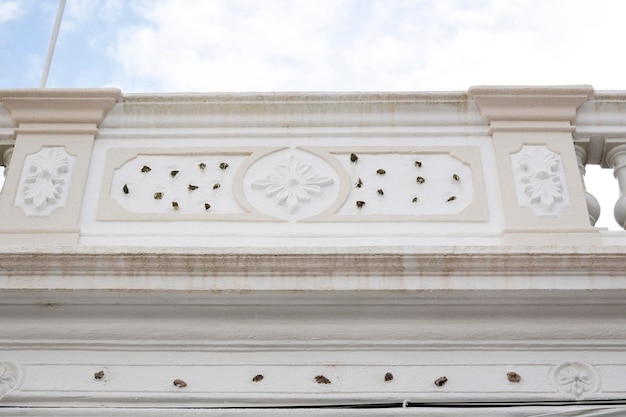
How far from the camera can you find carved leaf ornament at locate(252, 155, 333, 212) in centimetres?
554

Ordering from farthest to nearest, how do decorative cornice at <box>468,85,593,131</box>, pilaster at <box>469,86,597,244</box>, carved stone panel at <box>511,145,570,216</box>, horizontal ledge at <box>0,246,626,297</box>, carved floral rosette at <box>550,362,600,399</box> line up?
decorative cornice at <box>468,85,593,131</box>, carved stone panel at <box>511,145,570,216</box>, pilaster at <box>469,86,597,244</box>, horizontal ledge at <box>0,246,626,297</box>, carved floral rosette at <box>550,362,600,399</box>

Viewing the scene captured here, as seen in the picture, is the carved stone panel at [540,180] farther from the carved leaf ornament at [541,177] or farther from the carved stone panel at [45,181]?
the carved stone panel at [45,181]

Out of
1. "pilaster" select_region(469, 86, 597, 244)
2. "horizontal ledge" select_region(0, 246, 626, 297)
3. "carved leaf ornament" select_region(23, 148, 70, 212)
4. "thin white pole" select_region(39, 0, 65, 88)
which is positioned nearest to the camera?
"horizontal ledge" select_region(0, 246, 626, 297)

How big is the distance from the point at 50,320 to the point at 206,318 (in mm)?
838

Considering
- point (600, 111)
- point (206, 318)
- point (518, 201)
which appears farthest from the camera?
point (600, 111)

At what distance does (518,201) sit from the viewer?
5.42m

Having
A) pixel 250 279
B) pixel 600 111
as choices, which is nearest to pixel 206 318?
pixel 250 279

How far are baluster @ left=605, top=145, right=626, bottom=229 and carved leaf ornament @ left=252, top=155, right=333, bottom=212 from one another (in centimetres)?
169

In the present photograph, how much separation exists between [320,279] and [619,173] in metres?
2.03

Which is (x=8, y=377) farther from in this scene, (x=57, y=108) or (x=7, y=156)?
(x=57, y=108)

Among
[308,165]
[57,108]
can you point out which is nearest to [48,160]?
[57,108]

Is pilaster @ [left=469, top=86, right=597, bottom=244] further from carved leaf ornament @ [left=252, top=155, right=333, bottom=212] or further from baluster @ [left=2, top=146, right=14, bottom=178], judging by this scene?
baluster @ [left=2, top=146, right=14, bottom=178]

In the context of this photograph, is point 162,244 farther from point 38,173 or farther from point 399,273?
point 399,273

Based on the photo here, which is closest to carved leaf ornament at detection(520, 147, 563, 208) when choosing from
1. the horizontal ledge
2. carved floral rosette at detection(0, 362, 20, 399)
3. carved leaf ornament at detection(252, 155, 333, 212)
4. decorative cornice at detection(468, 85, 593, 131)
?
decorative cornice at detection(468, 85, 593, 131)
